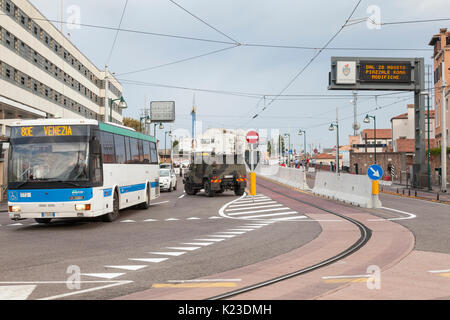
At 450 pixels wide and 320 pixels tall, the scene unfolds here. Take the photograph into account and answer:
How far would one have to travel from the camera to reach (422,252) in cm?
895

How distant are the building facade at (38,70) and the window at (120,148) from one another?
39.8 feet

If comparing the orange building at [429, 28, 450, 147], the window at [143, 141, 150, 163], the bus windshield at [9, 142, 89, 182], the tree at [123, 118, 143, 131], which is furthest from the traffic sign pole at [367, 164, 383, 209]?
the tree at [123, 118, 143, 131]

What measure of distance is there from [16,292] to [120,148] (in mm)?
10805

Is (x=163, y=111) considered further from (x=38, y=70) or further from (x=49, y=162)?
(x=49, y=162)

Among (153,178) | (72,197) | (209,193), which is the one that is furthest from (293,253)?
(209,193)

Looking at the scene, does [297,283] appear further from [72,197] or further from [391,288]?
[72,197]

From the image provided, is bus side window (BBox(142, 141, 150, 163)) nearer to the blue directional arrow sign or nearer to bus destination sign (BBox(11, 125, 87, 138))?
bus destination sign (BBox(11, 125, 87, 138))

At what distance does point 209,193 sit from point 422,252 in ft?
60.4

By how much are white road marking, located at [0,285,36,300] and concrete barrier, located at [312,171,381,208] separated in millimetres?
14738

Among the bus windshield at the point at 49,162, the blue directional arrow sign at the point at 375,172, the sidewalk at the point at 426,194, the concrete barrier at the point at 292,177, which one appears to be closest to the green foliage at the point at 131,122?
the concrete barrier at the point at 292,177

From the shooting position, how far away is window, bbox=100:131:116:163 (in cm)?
1478

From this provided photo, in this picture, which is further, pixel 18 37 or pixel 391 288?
pixel 18 37

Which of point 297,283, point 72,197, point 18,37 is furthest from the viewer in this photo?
point 18,37

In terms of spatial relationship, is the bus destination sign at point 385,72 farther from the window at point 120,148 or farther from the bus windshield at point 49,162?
the bus windshield at point 49,162
